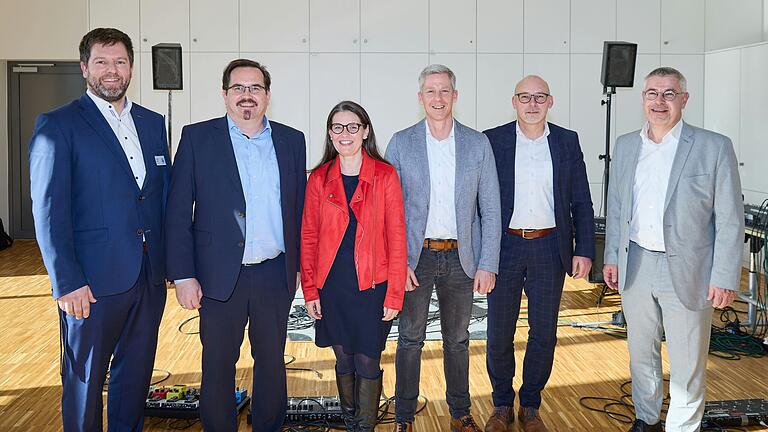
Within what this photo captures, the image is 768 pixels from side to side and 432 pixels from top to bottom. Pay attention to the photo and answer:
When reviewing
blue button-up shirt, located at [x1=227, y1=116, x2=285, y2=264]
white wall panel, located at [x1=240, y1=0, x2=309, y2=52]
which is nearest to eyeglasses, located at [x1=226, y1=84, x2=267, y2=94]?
blue button-up shirt, located at [x1=227, y1=116, x2=285, y2=264]

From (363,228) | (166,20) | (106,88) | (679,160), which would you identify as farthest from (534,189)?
(166,20)

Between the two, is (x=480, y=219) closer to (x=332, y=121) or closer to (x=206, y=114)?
(x=332, y=121)

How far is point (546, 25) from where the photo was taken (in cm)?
1022

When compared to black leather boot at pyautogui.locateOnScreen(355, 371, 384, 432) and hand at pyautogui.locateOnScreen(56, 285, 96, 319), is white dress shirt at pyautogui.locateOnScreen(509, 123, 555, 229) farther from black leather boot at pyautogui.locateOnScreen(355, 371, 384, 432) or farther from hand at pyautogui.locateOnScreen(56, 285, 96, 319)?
hand at pyautogui.locateOnScreen(56, 285, 96, 319)

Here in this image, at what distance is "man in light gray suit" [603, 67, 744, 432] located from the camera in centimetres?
357

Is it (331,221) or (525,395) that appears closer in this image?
(331,221)

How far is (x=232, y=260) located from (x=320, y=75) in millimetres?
7024

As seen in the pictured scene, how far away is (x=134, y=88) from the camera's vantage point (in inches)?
401

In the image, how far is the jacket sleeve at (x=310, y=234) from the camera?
3.60 meters

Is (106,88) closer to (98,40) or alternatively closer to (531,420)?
(98,40)

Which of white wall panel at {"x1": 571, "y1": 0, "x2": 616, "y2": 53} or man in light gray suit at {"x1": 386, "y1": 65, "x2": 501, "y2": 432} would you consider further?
white wall panel at {"x1": 571, "y1": 0, "x2": 616, "y2": 53}

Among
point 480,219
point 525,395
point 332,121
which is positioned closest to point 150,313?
point 332,121

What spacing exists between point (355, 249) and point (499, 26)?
730 centimetres

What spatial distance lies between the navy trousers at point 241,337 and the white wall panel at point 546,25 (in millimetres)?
7415
